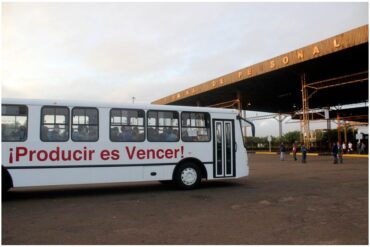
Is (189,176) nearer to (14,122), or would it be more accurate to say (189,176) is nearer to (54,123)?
(54,123)

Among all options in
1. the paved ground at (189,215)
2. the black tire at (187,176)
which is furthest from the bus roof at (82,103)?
the paved ground at (189,215)

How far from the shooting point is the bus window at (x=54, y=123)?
9.84 meters

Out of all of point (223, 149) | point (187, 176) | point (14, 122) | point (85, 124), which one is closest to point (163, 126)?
point (187, 176)

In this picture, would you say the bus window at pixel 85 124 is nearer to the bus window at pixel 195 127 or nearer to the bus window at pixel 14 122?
the bus window at pixel 14 122

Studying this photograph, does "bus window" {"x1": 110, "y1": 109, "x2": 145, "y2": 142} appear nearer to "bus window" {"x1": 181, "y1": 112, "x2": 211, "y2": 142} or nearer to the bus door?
"bus window" {"x1": 181, "y1": 112, "x2": 211, "y2": 142}

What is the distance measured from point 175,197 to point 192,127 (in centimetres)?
250

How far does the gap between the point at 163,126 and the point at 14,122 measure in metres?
4.06

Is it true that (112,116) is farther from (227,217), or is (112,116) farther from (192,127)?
(227,217)

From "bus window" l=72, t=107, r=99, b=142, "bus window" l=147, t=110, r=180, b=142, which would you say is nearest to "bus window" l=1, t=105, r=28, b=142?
"bus window" l=72, t=107, r=99, b=142

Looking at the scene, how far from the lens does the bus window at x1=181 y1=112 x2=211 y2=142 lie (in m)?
11.5

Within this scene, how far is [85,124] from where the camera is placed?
33.7ft

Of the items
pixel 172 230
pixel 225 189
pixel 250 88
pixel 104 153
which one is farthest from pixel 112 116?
pixel 250 88

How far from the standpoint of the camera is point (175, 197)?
10.0 m

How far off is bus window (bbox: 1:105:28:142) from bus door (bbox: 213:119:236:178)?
557cm
